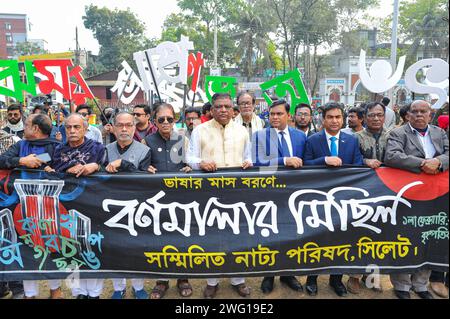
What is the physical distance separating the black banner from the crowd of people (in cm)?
13

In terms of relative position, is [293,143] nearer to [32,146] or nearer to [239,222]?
[239,222]

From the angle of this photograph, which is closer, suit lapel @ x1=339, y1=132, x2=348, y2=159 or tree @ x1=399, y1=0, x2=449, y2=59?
suit lapel @ x1=339, y1=132, x2=348, y2=159

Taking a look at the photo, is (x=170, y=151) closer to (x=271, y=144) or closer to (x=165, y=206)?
(x=165, y=206)

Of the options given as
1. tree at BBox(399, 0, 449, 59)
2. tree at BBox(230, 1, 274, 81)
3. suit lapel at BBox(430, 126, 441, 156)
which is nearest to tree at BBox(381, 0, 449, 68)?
tree at BBox(399, 0, 449, 59)

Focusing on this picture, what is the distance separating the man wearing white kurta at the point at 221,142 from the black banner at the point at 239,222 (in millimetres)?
269

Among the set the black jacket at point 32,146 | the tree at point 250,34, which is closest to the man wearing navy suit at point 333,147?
the black jacket at point 32,146

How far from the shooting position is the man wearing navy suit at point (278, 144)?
11.7 ft

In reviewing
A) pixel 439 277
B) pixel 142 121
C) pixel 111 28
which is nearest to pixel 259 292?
pixel 439 277

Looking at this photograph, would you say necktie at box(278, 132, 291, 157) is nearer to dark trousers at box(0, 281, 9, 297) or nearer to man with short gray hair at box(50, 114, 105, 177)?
man with short gray hair at box(50, 114, 105, 177)

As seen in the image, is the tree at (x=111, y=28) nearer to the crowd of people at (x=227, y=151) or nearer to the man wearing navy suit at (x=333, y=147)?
the crowd of people at (x=227, y=151)

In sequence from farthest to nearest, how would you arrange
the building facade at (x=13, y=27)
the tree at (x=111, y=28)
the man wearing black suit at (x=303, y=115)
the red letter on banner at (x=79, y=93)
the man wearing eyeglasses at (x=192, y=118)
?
the building facade at (x=13, y=27)
the tree at (x=111, y=28)
the man wearing eyeglasses at (x=192, y=118)
the man wearing black suit at (x=303, y=115)
the red letter on banner at (x=79, y=93)

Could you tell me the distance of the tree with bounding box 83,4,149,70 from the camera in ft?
155

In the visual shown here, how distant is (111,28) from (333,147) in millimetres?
49975

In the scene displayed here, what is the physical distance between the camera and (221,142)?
3.54 metres
